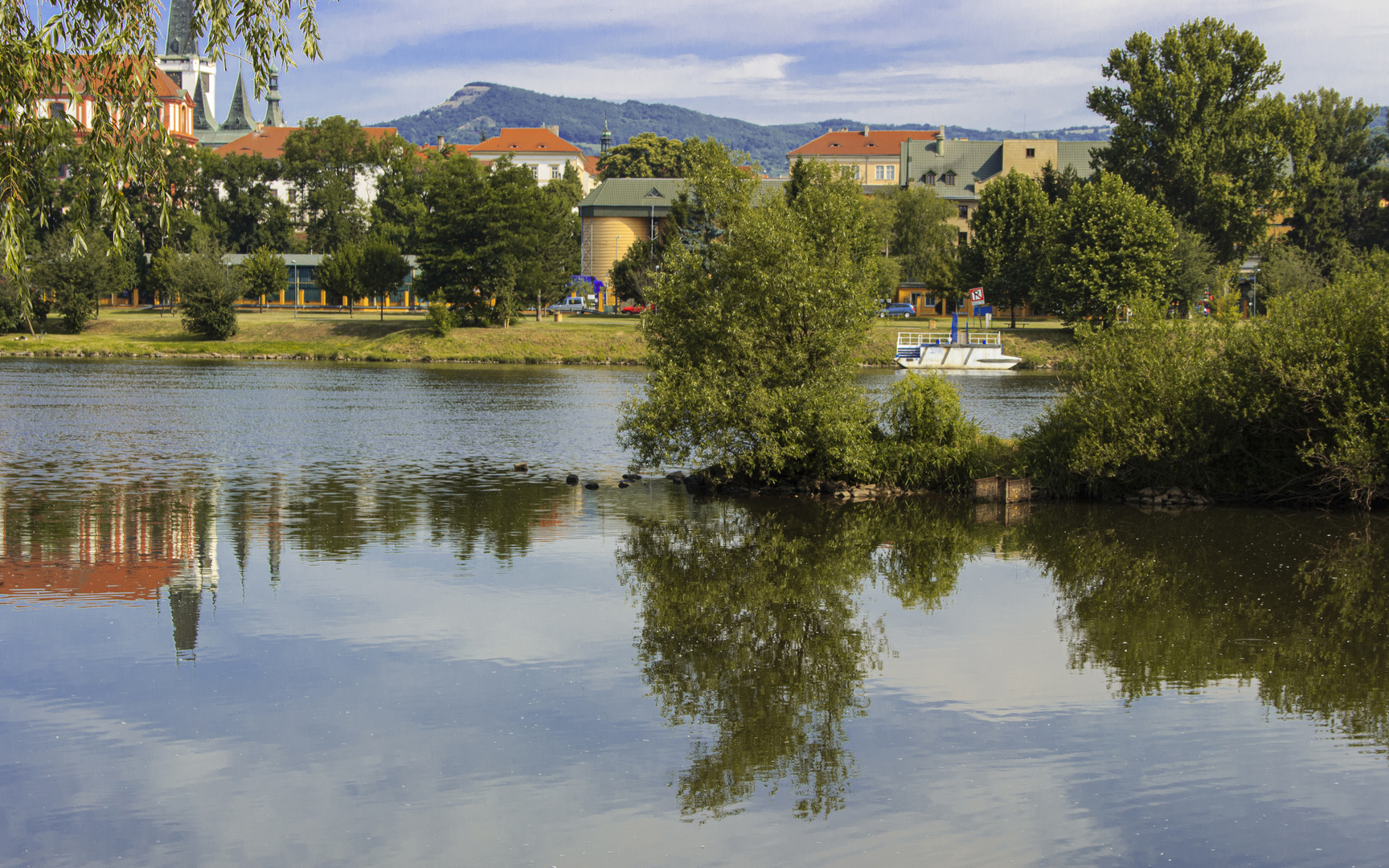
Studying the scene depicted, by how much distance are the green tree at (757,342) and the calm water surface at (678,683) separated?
2.29m

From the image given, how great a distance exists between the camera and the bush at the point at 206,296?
289ft

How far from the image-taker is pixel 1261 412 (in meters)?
28.7

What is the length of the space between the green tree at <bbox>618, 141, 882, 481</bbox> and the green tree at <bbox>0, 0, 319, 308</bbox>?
1733cm

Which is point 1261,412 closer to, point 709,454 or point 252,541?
point 709,454

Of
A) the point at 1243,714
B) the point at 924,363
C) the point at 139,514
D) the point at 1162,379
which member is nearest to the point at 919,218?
the point at 924,363

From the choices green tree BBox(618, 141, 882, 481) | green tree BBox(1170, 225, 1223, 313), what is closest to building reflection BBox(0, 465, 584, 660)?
green tree BBox(618, 141, 882, 481)

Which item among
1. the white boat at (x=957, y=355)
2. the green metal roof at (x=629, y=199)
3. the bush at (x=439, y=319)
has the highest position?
the green metal roof at (x=629, y=199)

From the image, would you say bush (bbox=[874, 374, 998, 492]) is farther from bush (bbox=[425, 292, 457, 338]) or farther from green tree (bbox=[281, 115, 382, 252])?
green tree (bbox=[281, 115, 382, 252])

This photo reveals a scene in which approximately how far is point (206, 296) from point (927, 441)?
72630mm

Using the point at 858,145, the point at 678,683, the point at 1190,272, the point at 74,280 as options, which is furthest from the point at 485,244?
the point at 858,145

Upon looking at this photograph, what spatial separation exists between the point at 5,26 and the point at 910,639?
47.0 feet

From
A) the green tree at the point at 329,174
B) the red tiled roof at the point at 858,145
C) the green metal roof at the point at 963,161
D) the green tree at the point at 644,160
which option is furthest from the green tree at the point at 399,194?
the red tiled roof at the point at 858,145

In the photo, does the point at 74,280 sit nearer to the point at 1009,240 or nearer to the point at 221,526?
the point at 1009,240

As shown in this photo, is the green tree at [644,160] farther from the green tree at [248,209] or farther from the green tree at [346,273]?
the green tree at [346,273]
